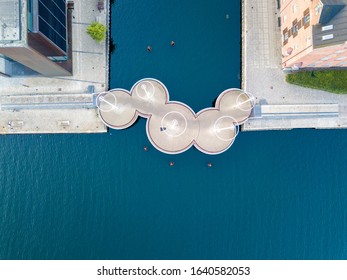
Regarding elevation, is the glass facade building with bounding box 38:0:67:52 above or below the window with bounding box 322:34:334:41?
above

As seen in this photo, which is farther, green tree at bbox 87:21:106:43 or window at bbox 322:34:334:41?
green tree at bbox 87:21:106:43

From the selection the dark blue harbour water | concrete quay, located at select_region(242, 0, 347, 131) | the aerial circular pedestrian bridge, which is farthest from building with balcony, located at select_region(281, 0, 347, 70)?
the dark blue harbour water

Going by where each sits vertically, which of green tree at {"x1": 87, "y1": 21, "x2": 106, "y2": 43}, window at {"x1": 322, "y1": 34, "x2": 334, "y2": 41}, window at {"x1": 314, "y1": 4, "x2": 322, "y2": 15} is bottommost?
window at {"x1": 322, "y1": 34, "x2": 334, "y2": 41}

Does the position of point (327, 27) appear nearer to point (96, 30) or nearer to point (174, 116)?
point (174, 116)

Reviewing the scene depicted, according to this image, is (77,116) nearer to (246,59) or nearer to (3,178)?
(3,178)

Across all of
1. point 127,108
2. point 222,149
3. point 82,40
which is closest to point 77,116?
point 127,108

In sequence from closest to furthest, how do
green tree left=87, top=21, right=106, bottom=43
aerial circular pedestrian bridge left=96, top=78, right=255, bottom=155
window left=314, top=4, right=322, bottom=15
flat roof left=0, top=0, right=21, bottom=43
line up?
flat roof left=0, top=0, right=21, bottom=43 < window left=314, top=4, right=322, bottom=15 < green tree left=87, top=21, right=106, bottom=43 < aerial circular pedestrian bridge left=96, top=78, right=255, bottom=155

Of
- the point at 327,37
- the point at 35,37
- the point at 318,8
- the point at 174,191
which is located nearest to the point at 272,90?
Result: the point at 327,37

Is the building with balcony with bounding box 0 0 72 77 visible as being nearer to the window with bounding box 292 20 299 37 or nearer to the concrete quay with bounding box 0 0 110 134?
the concrete quay with bounding box 0 0 110 134
